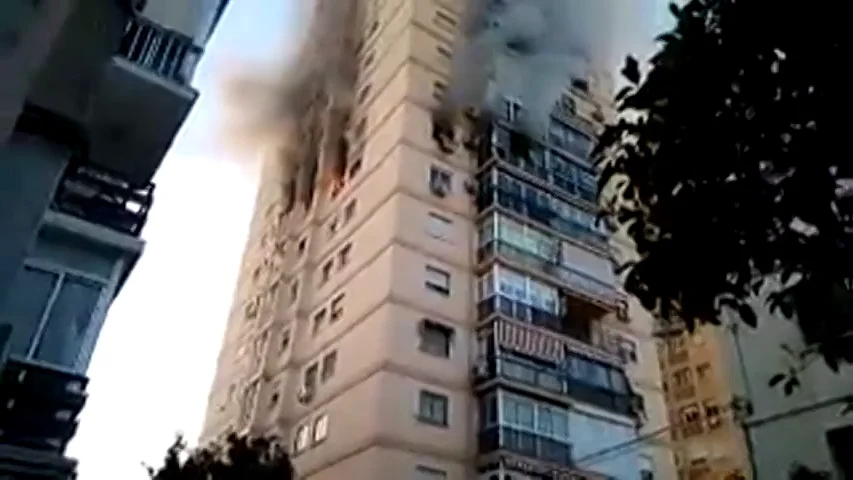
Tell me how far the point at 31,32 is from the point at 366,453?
1256 centimetres

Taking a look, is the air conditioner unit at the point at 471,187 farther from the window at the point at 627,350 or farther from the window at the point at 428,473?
the window at the point at 428,473

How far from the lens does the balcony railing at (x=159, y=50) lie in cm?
699

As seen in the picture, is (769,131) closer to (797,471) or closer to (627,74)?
(627,74)

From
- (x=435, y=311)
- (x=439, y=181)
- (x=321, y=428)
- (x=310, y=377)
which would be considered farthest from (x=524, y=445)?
(x=439, y=181)

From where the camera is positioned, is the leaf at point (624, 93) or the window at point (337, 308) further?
the window at point (337, 308)

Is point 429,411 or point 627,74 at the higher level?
point 429,411

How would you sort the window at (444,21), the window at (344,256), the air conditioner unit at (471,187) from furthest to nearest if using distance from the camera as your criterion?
the window at (444,21) < the air conditioner unit at (471,187) < the window at (344,256)

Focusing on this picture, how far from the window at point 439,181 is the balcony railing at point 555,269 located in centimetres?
202

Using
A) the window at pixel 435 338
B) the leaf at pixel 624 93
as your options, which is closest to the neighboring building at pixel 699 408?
the window at pixel 435 338

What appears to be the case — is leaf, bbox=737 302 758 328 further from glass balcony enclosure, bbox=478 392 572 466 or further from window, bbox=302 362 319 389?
window, bbox=302 362 319 389

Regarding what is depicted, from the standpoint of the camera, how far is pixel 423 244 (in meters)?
19.1

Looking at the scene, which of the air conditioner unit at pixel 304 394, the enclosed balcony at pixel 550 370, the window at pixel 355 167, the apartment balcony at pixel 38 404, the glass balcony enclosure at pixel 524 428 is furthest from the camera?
the window at pixel 355 167

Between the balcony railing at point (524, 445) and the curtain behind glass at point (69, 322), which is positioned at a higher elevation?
the balcony railing at point (524, 445)

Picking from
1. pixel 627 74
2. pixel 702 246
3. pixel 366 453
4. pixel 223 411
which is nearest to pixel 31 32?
pixel 627 74
